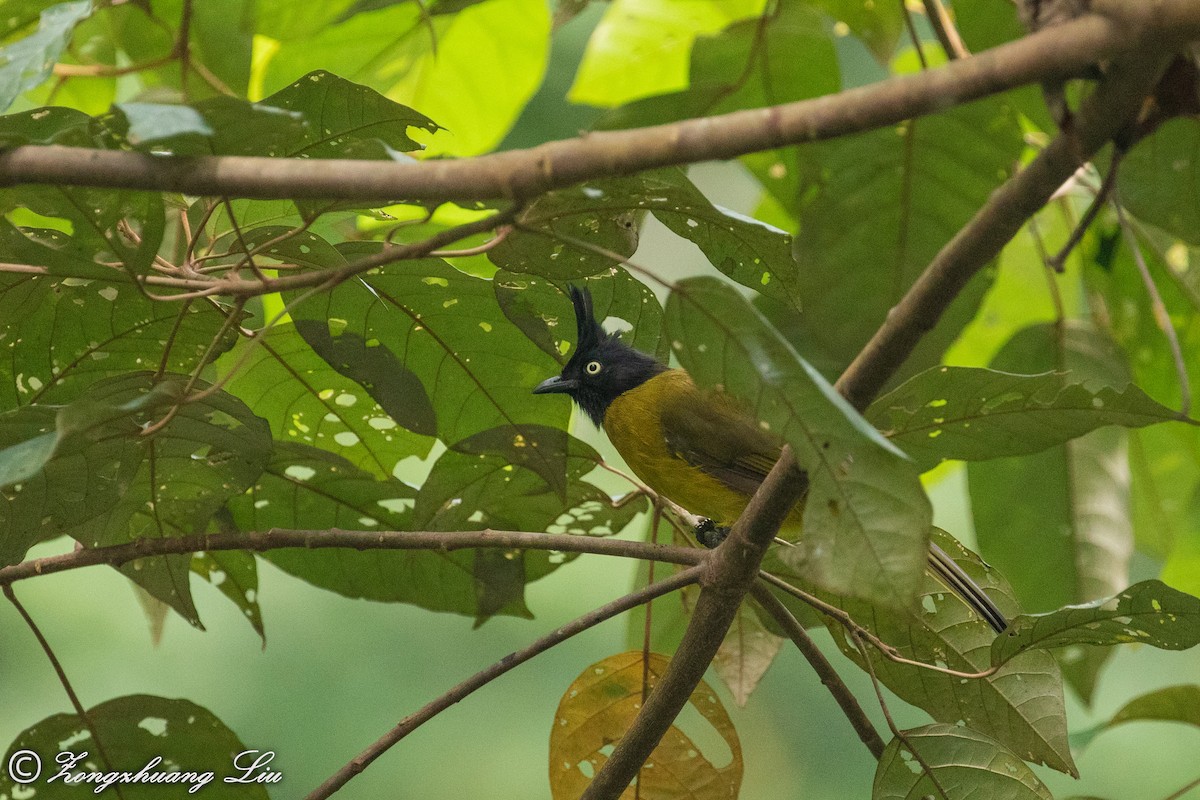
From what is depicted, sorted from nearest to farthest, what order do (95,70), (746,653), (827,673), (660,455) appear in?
(827,673)
(746,653)
(95,70)
(660,455)

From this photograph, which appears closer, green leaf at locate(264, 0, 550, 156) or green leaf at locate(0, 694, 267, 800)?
green leaf at locate(0, 694, 267, 800)

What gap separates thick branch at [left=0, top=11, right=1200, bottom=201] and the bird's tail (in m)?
0.99

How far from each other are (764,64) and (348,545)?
1.34 m

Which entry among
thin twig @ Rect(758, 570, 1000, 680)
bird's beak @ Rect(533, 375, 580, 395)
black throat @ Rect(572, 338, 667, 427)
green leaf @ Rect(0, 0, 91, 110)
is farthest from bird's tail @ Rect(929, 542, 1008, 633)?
green leaf @ Rect(0, 0, 91, 110)

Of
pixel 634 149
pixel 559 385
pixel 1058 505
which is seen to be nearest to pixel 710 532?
pixel 559 385

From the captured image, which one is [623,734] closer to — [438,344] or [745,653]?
[745,653]

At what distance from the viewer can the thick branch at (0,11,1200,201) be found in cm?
74

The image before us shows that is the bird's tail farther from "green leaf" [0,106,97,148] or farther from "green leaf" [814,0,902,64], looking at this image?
"green leaf" [0,106,97,148]

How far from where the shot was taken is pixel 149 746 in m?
1.65

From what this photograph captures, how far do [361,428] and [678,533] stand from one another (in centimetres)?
59

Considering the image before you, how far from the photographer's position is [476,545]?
1.39 metres

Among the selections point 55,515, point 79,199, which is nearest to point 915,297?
point 79,199

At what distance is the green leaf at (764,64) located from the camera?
2.20 m

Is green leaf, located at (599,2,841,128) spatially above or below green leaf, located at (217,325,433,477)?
above
